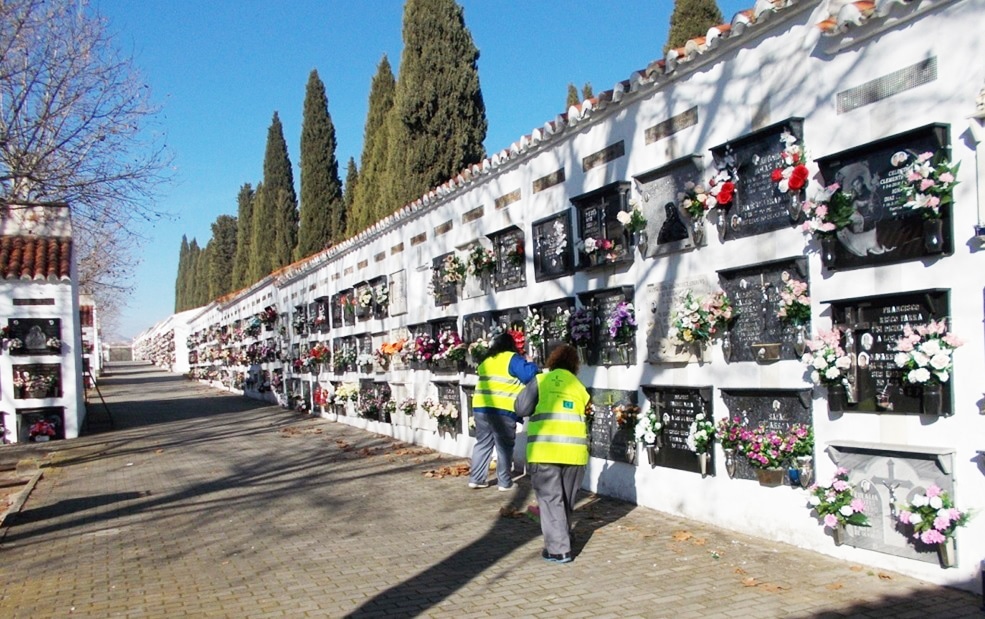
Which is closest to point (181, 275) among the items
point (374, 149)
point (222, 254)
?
point (222, 254)

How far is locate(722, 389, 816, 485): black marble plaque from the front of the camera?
5987 millimetres

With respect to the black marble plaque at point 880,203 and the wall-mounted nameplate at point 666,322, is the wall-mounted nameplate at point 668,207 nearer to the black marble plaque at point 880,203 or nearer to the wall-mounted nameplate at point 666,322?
the wall-mounted nameplate at point 666,322

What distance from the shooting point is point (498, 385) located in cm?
895

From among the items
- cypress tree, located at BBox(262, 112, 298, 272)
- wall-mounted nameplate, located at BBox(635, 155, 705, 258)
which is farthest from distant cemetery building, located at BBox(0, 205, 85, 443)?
cypress tree, located at BBox(262, 112, 298, 272)

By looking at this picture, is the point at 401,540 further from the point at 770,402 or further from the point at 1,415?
the point at 1,415

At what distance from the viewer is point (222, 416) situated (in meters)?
21.8

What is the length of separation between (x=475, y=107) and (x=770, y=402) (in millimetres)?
13600

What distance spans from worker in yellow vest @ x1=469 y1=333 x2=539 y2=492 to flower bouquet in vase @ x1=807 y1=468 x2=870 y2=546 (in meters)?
3.64

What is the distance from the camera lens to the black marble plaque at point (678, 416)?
7.02 meters

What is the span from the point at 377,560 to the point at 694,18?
12.5 meters

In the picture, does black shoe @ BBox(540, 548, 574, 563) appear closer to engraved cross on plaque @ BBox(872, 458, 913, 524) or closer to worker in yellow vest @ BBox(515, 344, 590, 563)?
worker in yellow vest @ BBox(515, 344, 590, 563)

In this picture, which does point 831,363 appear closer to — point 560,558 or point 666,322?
point 666,322

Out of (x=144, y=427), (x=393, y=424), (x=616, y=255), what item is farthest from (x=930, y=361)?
(x=144, y=427)

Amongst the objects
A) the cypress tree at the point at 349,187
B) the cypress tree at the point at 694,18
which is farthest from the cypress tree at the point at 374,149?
the cypress tree at the point at 694,18
